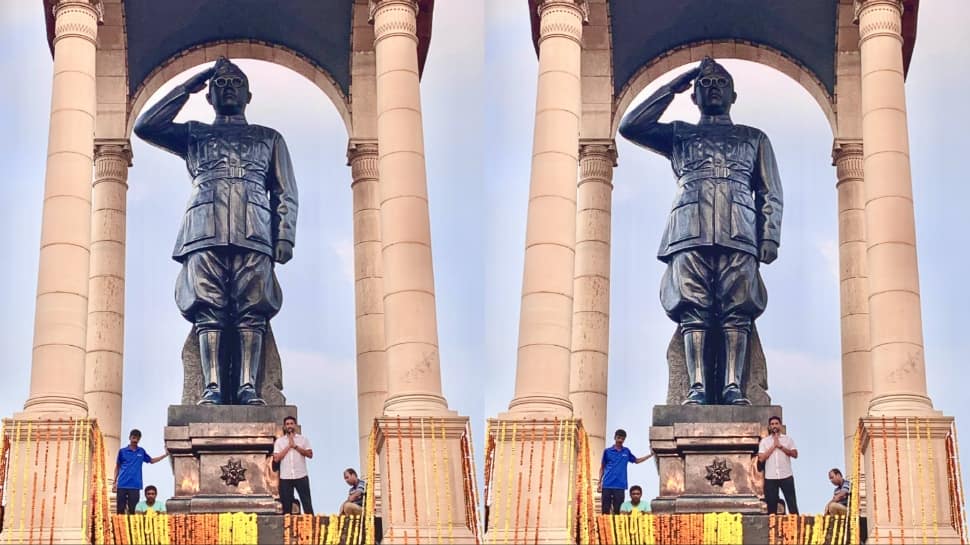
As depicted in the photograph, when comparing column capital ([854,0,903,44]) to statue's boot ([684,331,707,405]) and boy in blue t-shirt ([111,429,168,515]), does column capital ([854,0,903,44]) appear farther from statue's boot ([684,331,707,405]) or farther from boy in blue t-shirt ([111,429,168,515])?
boy in blue t-shirt ([111,429,168,515])

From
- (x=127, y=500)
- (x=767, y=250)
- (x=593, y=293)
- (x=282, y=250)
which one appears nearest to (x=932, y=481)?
(x=767, y=250)

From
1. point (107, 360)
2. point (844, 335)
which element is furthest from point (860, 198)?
point (107, 360)

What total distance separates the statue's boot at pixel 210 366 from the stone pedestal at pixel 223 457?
353mm

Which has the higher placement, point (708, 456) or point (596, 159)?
point (596, 159)

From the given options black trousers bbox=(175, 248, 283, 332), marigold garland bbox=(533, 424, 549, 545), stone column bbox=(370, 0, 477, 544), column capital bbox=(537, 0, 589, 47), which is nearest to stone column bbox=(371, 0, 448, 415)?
stone column bbox=(370, 0, 477, 544)

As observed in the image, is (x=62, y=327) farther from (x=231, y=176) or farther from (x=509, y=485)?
(x=509, y=485)

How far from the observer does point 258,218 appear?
140 feet

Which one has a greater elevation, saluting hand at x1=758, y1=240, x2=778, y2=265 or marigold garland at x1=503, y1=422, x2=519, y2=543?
saluting hand at x1=758, y1=240, x2=778, y2=265

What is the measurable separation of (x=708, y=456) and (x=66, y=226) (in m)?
11.5

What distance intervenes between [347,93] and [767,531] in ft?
46.1

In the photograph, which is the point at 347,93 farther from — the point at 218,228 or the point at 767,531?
the point at 767,531

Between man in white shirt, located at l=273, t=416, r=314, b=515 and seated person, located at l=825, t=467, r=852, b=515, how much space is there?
8.53 meters

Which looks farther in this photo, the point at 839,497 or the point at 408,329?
the point at 839,497

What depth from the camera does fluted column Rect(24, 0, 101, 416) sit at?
38.3 m
